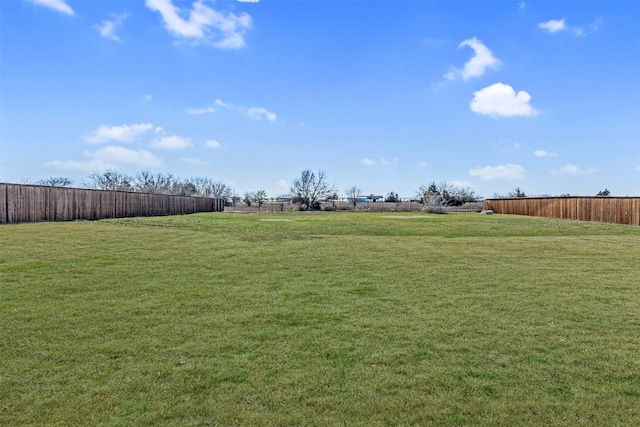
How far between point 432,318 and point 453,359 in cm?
108

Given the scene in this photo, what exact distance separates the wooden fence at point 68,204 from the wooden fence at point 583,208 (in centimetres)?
2874

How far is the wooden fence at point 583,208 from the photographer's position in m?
20.1

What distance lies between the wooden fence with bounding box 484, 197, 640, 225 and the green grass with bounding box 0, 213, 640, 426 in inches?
656

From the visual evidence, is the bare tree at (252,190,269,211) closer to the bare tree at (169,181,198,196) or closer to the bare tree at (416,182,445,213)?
the bare tree at (169,181,198,196)

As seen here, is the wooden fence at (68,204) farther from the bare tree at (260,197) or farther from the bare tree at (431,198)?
the bare tree at (431,198)

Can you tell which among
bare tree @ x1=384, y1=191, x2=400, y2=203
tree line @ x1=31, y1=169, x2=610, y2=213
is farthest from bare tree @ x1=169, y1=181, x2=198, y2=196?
bare tree @ x1=384, y1=191, x2=400, y2=203

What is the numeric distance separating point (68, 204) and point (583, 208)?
1155 inches

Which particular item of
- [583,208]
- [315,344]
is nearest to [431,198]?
[583,208]

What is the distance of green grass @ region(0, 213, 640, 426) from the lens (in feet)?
7.74

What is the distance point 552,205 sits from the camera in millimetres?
27125

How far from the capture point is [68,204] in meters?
18.7

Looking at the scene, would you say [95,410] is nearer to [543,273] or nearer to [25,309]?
[25,309]

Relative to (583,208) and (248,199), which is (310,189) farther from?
(583,208)

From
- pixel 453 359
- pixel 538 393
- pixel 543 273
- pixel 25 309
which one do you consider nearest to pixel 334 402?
pixel 453 359
